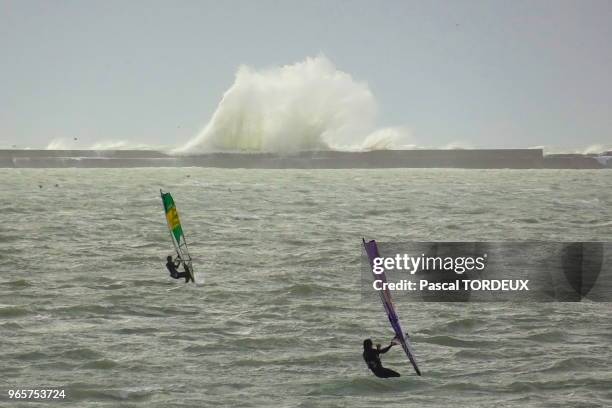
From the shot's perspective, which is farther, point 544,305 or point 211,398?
point 544,305

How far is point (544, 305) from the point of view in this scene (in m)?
17.6

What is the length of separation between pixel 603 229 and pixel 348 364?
21304 millimetres

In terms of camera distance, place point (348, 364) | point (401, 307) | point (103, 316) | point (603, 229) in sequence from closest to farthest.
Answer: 1. point (348, 364)
2. point (103, 316)
3. point (401, 307)
4. point (603, 229)

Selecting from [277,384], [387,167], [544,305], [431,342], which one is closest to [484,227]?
[544,305]

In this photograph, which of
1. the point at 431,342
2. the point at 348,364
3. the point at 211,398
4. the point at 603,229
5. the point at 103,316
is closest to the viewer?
the point at 211,398

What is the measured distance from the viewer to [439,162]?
156 meters

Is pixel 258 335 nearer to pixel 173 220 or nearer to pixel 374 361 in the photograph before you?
pixel 173 220

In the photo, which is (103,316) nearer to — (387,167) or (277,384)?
(277,384)

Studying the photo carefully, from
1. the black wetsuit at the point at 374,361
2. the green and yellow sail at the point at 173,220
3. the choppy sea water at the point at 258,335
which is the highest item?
the green and yellow sail at the point at 173,220
